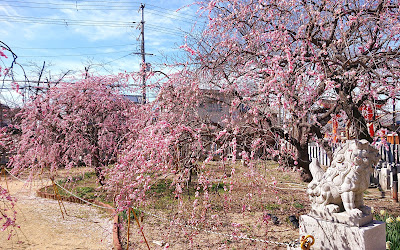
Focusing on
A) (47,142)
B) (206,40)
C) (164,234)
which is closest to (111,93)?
(47,142)

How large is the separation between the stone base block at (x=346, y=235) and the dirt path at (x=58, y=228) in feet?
10.9

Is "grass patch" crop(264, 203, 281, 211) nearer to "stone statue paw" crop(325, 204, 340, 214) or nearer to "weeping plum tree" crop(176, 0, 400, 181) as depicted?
"weeping plum tree" crop(176, 0, 400, 181)

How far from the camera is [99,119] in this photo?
28.6 ft

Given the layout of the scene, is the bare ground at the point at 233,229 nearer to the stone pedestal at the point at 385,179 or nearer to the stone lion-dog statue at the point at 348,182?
the stone pedestal at the point at 385,179

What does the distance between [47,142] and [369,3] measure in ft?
26.6

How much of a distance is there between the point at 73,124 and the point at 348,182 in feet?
24.1

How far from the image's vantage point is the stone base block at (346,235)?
3.02 m

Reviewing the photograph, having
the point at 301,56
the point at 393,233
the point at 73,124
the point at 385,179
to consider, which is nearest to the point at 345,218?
the point at 393,233

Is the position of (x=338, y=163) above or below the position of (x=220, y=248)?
above

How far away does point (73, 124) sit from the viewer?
8.20 metres

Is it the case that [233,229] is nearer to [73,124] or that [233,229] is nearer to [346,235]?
[346,235]

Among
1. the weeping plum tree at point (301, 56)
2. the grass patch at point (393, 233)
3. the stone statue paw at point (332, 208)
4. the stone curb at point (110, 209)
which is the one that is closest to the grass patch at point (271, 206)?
the weeping plum tree at point (301, 56)

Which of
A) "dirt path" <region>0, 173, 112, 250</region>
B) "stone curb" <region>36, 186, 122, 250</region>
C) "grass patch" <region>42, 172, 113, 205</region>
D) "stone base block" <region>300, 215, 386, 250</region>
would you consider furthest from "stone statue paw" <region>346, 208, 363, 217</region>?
"grass patch" <region>42, 172, 113, 205</region>

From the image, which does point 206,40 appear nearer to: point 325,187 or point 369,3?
point 369,3
